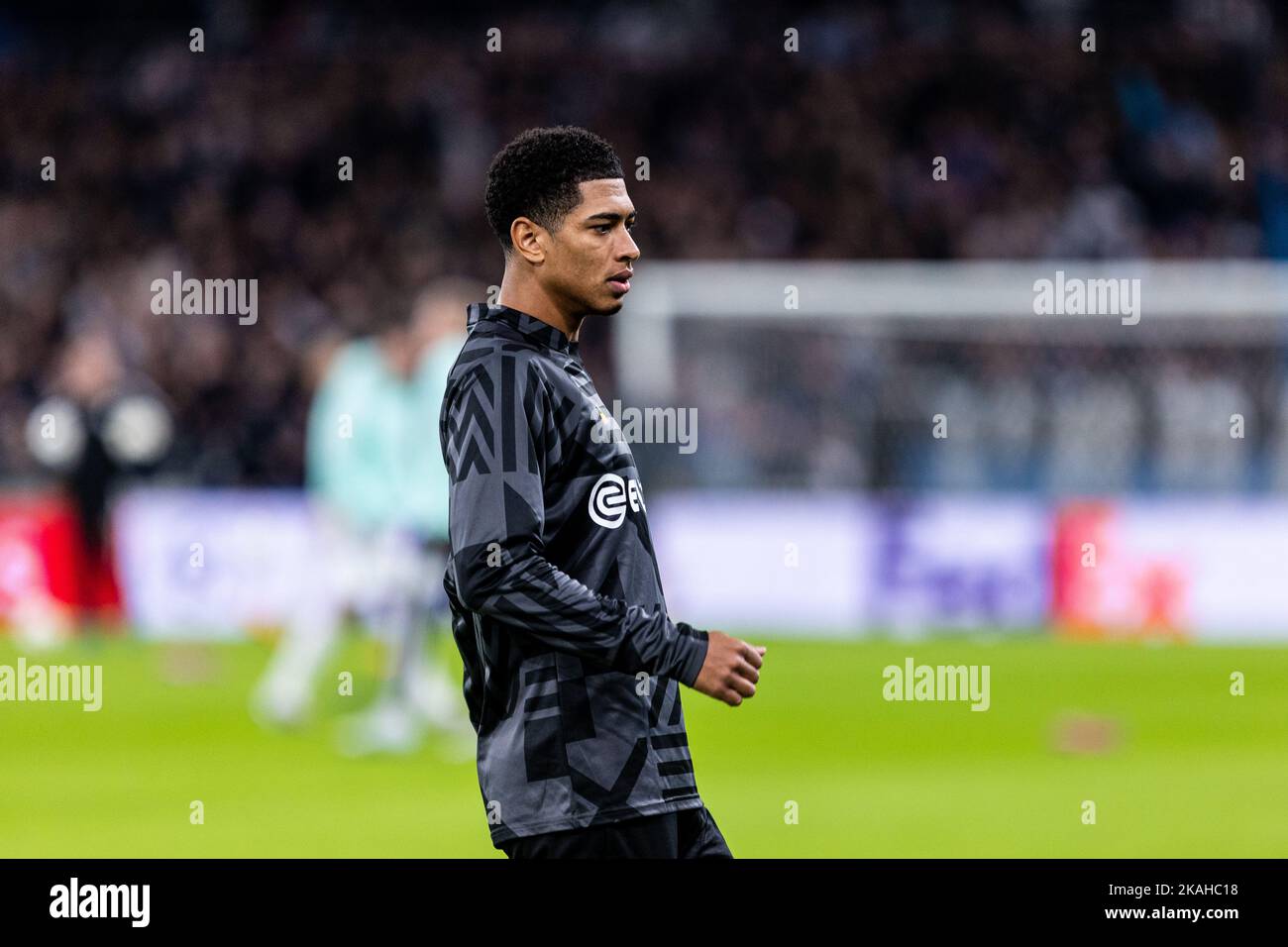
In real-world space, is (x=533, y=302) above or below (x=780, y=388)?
below

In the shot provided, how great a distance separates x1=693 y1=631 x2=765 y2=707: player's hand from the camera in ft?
12.3

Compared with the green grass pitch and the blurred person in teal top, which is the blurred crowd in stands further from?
the blurred person in teal top

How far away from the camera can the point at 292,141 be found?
23.8 metres

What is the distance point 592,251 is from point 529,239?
5.3 inches

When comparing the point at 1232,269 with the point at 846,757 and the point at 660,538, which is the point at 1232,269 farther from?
the point at 846,757

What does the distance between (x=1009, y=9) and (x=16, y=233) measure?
40.9 feet

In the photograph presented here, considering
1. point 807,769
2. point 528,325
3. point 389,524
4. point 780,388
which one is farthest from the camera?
point 780,388

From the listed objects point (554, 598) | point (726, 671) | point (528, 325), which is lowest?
point (726, 671)

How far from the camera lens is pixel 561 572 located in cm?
375

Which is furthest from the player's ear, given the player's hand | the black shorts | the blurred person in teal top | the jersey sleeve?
the blurred person in teal top

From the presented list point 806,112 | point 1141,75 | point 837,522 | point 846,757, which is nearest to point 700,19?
point 806,112

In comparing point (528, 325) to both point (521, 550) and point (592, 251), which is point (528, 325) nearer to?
point (592, 251)

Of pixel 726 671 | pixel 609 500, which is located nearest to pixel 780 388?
pixel 609 500

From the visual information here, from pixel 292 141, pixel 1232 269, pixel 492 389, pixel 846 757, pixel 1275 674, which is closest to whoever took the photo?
pixel 492 389
